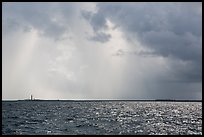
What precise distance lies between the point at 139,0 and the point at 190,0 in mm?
918

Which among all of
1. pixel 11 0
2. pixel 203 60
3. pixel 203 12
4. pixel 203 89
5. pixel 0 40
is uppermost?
pixel 11 0

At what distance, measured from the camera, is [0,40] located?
17.4ft

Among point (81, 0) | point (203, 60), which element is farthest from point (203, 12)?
point (81, 0)

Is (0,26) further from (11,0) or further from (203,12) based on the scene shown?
(203,12)

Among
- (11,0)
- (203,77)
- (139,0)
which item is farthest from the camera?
(11,0)

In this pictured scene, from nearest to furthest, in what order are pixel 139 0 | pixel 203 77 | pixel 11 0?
pixel 203 77 → pixel 139 0 → pixel 11 0

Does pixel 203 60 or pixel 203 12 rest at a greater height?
pixel 203 12

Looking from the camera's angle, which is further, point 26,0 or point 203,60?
point 26,0

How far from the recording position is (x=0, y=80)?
5074 mm

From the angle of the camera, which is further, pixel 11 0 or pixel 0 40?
pixel 11 0

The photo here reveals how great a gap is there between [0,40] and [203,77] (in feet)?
11.3

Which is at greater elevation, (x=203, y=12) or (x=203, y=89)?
(x=203, y=12)

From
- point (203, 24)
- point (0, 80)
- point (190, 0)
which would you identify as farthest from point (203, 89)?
point (0, 80)

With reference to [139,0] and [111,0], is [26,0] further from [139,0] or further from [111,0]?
[139,0]
